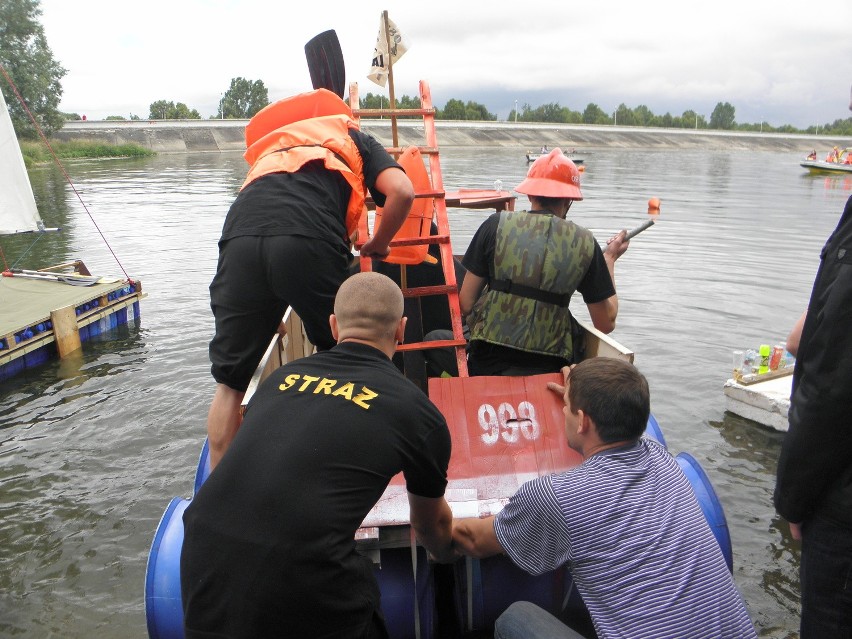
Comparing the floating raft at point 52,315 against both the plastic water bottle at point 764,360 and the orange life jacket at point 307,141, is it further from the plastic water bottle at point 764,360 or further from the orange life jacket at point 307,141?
the plastic water bottle at point 764,360

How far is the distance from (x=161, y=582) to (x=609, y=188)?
27078 millimetres

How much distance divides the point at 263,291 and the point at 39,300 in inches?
274

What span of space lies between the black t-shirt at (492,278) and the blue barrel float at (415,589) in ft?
4.40

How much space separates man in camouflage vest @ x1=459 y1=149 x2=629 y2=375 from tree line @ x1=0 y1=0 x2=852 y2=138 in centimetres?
1492

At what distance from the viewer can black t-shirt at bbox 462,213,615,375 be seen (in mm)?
3695

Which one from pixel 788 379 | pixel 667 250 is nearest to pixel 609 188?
pixel 667 250

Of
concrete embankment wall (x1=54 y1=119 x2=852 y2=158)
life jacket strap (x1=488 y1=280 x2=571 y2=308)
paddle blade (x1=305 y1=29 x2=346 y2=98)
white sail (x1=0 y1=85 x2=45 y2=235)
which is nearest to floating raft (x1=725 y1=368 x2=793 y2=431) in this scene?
life jacket strap (x1=488 y1=280 x2=571 y2=308)

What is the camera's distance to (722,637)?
191cm

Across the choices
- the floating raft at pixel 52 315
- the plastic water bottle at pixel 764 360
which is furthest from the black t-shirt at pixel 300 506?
the floating raft at pixel 52 315

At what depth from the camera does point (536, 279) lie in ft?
12.0

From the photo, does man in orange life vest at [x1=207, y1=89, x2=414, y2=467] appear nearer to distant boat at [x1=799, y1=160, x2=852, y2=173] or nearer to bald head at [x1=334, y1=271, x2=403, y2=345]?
bald head at [x1=334, y1=271, x2=403, y2=345]

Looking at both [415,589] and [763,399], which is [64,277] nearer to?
[415,589]

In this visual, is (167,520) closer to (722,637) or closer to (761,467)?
(722,637)

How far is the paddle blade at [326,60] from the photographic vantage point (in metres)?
4.34
